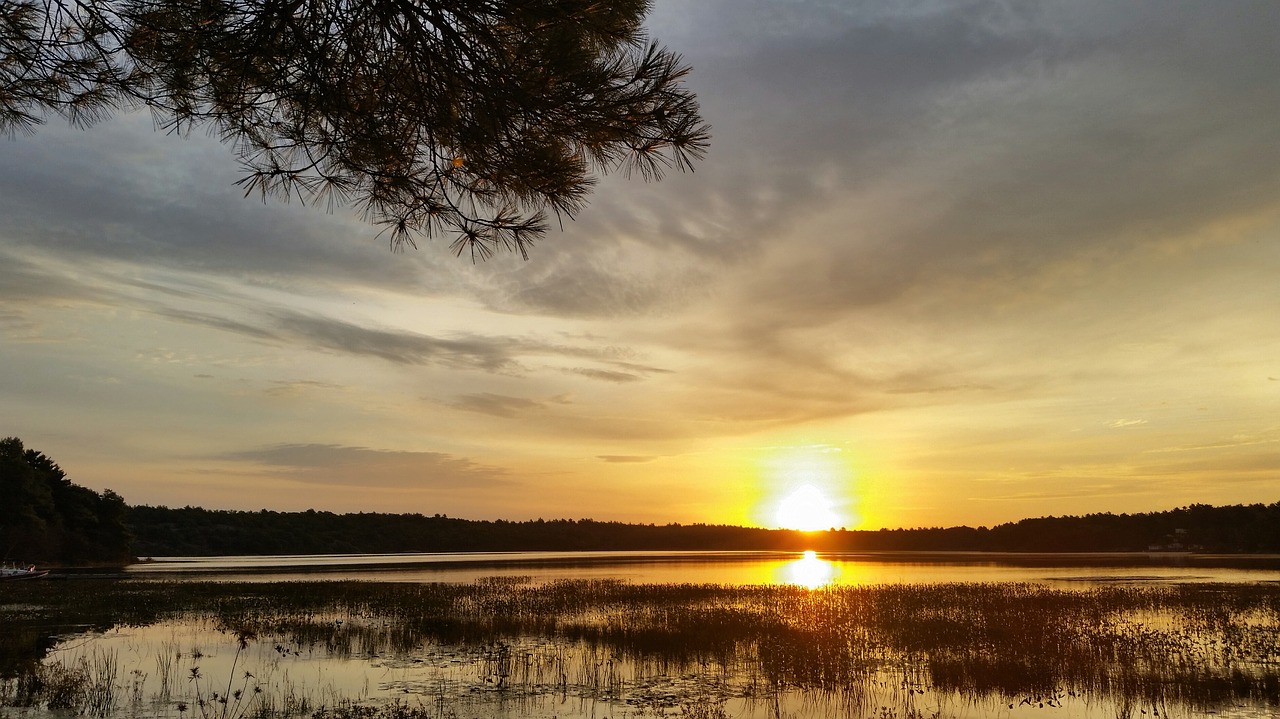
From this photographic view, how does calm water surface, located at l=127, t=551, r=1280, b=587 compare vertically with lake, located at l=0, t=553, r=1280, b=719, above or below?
below

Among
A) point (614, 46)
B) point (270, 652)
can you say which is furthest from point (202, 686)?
point (614, 46)

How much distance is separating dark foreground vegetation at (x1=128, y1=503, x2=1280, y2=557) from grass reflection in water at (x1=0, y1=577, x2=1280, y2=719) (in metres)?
94.6

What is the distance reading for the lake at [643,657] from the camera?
12.6 metres

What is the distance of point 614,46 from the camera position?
962cm

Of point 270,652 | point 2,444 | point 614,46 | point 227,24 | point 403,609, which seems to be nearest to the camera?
point 227,24

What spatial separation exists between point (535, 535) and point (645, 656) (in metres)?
156

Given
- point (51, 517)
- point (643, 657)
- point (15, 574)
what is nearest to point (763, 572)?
point (643, 657)

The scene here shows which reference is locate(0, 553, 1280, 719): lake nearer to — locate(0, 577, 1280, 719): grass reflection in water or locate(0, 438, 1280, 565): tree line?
locate(0, 577, 1280, 719): grass reflection in water

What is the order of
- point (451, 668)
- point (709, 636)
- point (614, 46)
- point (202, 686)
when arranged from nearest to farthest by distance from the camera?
1. point (614, 46)
2. point (202, 686)
3. point (451, 668)
4. point (709, 636)

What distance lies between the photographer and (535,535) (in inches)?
6654

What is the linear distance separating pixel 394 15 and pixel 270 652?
15728mm

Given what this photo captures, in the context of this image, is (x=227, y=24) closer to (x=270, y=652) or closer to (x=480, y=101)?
(x=480, y=101)

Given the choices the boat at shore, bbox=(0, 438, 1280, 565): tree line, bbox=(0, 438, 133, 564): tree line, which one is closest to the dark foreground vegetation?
bbox=(0, 438, 1280, 565): tree line

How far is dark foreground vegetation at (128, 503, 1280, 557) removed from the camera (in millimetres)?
112062
